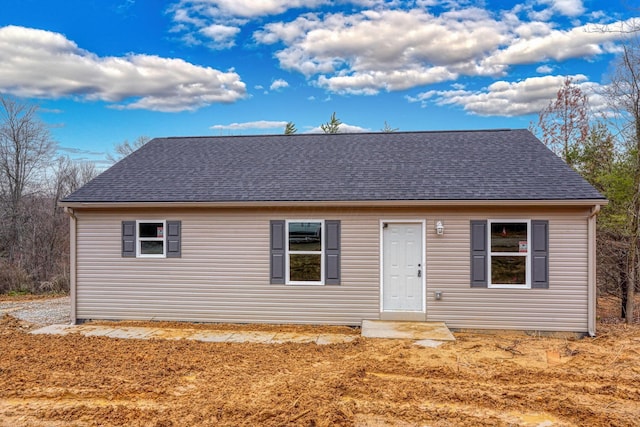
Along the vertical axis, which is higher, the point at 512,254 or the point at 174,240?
the point at 174,240

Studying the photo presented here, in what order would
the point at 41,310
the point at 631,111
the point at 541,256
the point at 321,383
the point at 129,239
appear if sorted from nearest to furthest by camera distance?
the point at 321,383 < the point at 541,256 < the point at 129,239 < the point at 631,111 < the point at 41,310

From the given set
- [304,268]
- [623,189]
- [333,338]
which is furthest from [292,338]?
[623,189]

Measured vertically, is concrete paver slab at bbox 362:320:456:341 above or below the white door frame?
below

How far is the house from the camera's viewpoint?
7.20 m

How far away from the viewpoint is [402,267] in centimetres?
766

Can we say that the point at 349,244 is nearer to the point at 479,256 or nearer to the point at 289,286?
the point at 289,286

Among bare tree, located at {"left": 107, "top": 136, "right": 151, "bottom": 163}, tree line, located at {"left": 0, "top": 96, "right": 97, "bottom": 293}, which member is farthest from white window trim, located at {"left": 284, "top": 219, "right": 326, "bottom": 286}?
bare tree, located at {"left": 107, "top": 136, "right": 151, "bottom": 163}

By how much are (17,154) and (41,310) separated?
31.8ft

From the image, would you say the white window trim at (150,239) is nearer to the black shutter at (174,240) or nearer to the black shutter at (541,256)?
the black shutter at (174,240)

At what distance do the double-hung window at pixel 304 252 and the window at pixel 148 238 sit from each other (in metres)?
2.47

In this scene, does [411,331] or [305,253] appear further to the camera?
[305,253]

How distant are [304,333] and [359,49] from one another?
12754 mm

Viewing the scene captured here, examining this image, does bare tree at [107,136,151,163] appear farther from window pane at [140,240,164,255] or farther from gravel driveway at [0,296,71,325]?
window pane at [140,240,164,255]

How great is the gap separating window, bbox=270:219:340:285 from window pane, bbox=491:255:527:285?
343 centimetres
